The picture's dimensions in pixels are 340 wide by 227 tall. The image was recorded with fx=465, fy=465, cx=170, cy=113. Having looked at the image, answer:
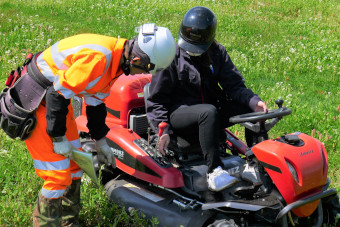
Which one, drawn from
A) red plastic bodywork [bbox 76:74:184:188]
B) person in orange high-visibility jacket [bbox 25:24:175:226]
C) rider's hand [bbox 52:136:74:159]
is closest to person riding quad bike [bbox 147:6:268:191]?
red plastic bodywork [bbox 76:74:184:188]

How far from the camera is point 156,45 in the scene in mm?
3121

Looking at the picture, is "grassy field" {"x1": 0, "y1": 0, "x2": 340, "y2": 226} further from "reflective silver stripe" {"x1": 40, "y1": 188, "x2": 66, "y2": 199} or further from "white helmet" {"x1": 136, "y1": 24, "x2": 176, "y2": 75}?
"white helmet" {"x1": 136, "y1": 24, "x2": 176, "y2": 75}

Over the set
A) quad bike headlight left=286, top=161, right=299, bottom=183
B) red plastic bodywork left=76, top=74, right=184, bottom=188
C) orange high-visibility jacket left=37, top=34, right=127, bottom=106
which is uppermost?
orange high-visibility jacket left=37, top=34, right=127, bottom=106

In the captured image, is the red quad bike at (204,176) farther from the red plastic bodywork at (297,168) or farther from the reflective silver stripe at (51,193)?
the reflective silver stripe at (51,193)

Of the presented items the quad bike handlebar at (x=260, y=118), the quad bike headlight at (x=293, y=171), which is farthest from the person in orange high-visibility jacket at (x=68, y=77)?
the quad bike headlight at (x=293, y=171)

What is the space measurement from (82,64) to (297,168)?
157 cm

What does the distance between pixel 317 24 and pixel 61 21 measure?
6.11 meters

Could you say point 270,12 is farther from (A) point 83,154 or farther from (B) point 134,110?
(A) point 83,154

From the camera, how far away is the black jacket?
148 inches

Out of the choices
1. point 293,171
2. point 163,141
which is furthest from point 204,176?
point 293,171

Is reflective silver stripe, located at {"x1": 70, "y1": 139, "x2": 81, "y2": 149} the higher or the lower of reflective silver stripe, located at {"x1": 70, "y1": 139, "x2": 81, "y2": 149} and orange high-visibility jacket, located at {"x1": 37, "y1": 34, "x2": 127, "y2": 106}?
the lower

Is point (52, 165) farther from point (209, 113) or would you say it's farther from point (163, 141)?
point (209, 113)

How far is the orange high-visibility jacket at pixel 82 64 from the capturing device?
2.92 meters

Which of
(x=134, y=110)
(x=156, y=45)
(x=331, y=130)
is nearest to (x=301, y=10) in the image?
(x=331, y=130)
